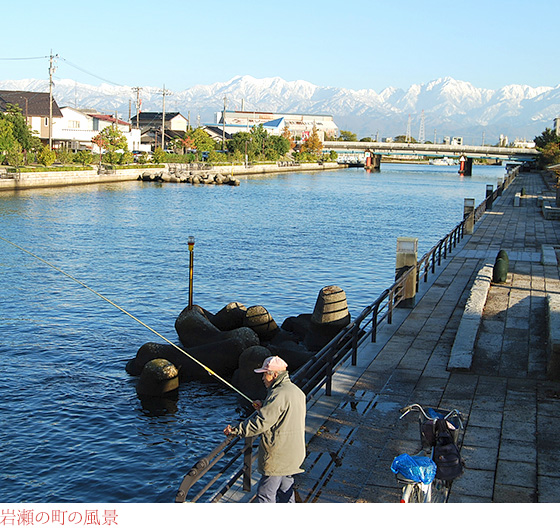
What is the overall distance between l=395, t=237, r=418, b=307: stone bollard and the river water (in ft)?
17.1

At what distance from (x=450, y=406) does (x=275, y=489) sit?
4871 millimetres

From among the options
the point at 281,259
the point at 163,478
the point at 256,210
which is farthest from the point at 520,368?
the point at 256,210

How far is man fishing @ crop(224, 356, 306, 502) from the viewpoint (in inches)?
265

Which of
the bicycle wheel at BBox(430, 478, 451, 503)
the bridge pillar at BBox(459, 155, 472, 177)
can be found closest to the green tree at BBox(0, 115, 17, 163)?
the bicycle wheel at BBox(430, 478, 451, 503)

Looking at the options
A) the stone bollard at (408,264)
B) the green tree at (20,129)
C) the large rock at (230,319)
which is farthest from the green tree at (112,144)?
the stone bollard at (408,264)

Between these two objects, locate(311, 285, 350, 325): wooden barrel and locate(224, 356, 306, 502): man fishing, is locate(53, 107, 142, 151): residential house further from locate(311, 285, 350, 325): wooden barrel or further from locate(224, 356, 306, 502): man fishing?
locate(224, 356, 306, 502): man fishing

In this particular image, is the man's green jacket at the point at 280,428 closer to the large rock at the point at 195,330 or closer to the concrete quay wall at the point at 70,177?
the large rock at the point at 195,330

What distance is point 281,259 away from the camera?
120ft

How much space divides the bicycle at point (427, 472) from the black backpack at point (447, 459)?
61 mm

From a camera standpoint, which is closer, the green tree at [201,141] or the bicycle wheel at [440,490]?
the bicycle wheel at [440,490]

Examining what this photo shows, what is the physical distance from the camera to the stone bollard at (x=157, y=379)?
15.6 meters

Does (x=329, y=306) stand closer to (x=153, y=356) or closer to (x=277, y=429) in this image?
(x=153, y=356)

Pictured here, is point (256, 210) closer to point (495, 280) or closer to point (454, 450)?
point (495, 280)
